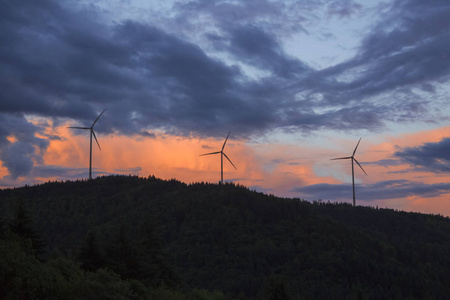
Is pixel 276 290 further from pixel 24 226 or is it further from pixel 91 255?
pixel 24 226

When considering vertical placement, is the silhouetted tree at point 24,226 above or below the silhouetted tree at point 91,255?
above

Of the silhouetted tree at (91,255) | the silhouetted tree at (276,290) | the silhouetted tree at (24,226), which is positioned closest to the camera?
the silhouetted tree at (91,255)

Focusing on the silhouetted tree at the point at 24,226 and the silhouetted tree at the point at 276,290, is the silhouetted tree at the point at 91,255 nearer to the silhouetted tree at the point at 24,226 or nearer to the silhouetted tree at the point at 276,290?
the silhouetted tree at the point at 24,226

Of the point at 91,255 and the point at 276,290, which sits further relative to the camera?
the point at 276,290

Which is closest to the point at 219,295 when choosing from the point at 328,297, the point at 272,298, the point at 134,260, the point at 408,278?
the point at 134,260

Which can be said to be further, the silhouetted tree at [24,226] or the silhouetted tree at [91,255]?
the silhouetted tree at [24,226]

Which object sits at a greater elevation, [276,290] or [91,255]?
[91,255]

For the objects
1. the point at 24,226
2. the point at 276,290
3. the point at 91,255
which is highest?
the point at 24,226

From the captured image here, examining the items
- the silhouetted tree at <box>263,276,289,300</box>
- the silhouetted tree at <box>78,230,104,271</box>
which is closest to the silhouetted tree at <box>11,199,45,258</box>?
the silhouetted tree at <box>78,230,104,271</box>

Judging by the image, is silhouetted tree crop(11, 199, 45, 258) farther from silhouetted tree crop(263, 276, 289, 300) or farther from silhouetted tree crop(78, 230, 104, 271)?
silhouetted tree crop(263, 276, 289, 300)

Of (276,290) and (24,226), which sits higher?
(24,226)

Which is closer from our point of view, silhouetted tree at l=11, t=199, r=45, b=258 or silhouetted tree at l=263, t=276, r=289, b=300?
silhouetted tree at l=11, t=199, r=45, b=258

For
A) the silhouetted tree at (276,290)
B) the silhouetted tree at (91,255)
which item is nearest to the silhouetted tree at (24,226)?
the silhouetted tree at (91,255)

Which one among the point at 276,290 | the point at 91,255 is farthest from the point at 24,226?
the point at 276,290
